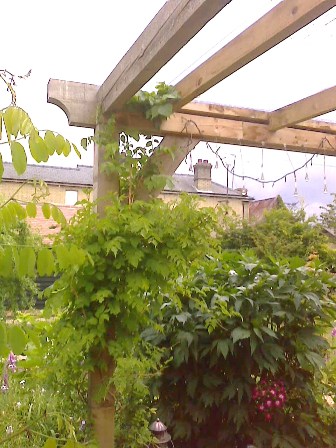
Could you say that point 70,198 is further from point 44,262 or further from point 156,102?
point 44,262

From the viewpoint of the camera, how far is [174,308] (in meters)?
2.58

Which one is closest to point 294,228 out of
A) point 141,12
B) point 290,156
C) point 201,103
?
point 290,156

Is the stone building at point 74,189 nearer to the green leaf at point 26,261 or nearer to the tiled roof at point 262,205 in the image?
the green leaf at point 26,261

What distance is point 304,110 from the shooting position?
2.93 metres

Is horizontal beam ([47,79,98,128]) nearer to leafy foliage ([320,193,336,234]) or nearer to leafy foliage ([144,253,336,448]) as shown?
leafy foliage ([144,253,336,448])

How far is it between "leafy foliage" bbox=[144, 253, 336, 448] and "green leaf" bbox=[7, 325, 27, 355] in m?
1.53

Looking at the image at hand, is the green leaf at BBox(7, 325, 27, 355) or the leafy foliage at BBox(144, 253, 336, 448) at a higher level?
the green leaf at BBox(7, 325, 27, 355)

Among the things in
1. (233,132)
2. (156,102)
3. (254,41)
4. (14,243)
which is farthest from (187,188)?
(14,243)

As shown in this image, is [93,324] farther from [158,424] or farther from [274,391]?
[274,391]

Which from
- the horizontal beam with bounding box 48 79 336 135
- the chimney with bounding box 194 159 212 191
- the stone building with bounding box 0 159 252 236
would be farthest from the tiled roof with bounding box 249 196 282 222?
the horizontal beam with bounding box 48 79 336 135

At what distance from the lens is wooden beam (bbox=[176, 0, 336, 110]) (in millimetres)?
1818

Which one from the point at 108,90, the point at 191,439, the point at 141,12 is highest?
the point at 141,12

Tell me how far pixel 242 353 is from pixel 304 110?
1.46m

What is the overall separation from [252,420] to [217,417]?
0.18 m
